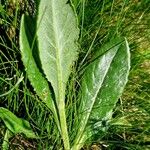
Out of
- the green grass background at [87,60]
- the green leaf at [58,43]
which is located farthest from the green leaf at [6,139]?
the green leaf at [58,43]

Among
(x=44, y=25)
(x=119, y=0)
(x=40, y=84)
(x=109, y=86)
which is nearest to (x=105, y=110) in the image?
(x=109, y=86)

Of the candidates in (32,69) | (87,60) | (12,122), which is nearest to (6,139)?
(12,122)

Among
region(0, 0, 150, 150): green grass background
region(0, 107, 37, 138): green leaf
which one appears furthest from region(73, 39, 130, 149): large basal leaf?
region(0, 107, 37, 138): green leaf

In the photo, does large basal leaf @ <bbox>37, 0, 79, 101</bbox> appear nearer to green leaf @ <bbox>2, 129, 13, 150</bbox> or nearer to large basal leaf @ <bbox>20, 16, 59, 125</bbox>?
large basal leaf @ <bbox>20, 16, 59, 125</bbox>

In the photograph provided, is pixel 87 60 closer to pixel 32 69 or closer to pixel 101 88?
pixel 101 88

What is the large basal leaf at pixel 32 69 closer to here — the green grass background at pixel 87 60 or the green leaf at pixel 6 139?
the green grass background at pixel 87 60

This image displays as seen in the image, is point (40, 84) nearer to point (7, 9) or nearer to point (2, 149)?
point (2, 149)

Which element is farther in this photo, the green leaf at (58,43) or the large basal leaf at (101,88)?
the large basal leaf at (101,88)
